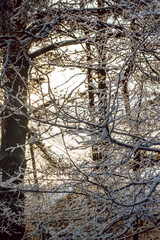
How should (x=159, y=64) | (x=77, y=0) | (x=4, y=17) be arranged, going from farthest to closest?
(x=77, y=0)
(x=159, y=64)
(x=4, y=17)

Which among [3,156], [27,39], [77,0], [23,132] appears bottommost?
[3,156]

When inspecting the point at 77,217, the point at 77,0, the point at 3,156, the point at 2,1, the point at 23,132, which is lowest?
the point at 77,217

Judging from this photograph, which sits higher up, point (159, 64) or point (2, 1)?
point (2, 1)

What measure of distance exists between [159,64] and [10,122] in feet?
15.4

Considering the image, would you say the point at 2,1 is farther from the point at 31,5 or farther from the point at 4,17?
the point at 31,5

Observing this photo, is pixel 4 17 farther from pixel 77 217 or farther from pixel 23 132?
pixel 23 132

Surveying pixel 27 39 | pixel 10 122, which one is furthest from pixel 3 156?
pixel 27 39

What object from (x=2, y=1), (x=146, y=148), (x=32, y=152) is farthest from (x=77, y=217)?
(x=32, y=152)

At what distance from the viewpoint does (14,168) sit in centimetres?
773

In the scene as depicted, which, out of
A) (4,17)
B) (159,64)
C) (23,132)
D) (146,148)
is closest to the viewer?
(146,148)

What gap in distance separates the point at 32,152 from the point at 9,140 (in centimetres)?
387

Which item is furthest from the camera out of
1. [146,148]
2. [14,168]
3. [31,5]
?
[14,168]

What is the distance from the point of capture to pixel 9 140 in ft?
26.7

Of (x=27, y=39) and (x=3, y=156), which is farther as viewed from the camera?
(x=3, y=156)
